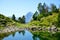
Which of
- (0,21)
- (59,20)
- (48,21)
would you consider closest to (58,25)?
(59,20)

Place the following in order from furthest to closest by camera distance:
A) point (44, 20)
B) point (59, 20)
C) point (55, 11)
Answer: point (55, 11)
point (44, 20)
point (59, 20)

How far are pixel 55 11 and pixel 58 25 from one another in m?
59.6

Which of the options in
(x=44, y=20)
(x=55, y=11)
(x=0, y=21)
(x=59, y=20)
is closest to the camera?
(x=59, y=20)

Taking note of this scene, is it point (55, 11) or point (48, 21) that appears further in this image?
point (55, 11)

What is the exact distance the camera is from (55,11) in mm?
197000

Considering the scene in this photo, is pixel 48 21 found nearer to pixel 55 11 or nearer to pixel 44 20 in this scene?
pixel 44 20

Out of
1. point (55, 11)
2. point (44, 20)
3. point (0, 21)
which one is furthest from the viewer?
point (55, 11)

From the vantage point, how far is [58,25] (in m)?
140

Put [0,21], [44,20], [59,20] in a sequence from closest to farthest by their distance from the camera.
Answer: [59,20] < [0,21] < [44,20]

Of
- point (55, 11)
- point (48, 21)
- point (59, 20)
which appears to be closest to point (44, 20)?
point (48, 21)

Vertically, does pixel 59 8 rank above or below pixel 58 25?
above

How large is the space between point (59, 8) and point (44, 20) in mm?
32818

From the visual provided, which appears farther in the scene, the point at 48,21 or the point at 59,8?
the point at 59,8

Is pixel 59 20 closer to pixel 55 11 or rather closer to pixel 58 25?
pixel 58 25
